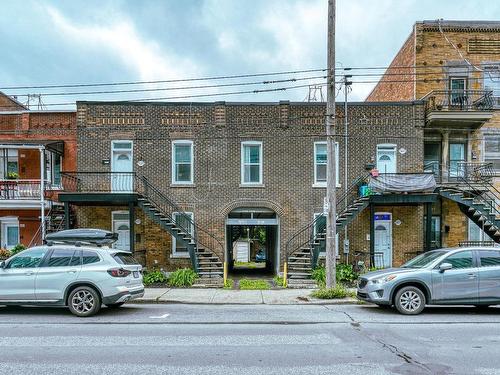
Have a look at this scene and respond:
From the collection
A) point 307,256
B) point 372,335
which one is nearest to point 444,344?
point 372,335

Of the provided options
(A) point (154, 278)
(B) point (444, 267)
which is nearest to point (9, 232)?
(A) point (154, 278)

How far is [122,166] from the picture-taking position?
64.2ft

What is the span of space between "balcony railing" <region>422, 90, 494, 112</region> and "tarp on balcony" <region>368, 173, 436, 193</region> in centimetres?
332

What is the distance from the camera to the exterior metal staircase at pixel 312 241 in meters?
16.9

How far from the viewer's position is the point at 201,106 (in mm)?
19422

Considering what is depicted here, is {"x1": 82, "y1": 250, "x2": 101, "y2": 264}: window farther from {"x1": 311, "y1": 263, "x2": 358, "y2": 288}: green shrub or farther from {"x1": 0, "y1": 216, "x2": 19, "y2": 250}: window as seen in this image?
{"x1": 0, "y1": 216, "x2": 19, "y2": 250}: window

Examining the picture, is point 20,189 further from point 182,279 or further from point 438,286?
point 438,286

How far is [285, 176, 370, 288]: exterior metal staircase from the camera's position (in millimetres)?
16906

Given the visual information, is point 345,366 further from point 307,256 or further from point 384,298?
point 307,256

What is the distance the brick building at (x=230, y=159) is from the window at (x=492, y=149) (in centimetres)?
320

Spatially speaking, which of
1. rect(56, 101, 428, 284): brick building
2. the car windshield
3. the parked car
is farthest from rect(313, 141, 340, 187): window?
the parked car

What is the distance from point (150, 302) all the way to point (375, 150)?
37.7 ft

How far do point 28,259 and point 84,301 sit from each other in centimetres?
181

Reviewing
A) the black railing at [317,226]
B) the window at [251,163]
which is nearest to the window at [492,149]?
the black railing at [317,226]
